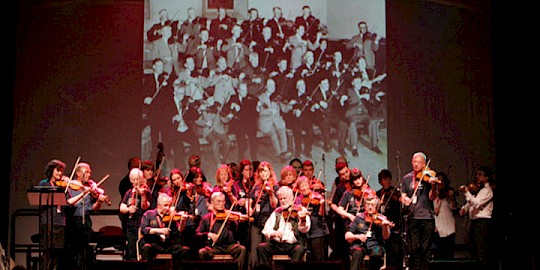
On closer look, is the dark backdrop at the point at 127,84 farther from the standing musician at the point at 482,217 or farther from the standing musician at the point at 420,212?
the standing musician at the point at 420,212

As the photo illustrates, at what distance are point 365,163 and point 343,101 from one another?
3.17ft

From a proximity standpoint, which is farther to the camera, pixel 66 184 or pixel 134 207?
pixel 134 207

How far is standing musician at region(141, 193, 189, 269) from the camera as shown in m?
8.74

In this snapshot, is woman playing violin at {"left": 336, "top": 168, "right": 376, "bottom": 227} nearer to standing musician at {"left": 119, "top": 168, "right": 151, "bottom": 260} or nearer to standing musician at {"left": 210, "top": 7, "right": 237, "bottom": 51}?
standing musician at {"left": 119, "top": 168, "right": 151, "bottom": 260}

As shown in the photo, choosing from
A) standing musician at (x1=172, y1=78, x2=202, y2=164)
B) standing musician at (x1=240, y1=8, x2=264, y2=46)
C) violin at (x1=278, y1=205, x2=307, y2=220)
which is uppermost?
standing musician at (x1=240, y1=8, x2=264, y2=46)

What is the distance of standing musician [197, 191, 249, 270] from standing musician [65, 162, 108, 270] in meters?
1.27

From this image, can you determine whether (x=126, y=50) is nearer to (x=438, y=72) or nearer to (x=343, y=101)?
(x=343, y=101)

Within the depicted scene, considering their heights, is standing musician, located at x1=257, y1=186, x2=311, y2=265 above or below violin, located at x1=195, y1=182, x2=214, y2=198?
below

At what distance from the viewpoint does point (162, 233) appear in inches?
343

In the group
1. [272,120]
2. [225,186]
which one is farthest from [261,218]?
[272,120]

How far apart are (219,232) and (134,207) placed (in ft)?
3.63

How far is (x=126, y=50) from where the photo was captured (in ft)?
36.4

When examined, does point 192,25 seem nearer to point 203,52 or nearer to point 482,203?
point 203,52

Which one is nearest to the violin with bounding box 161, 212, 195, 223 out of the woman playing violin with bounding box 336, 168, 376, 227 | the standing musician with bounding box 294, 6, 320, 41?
the woman playing violin with bounding box 336, 168, 376, 227
